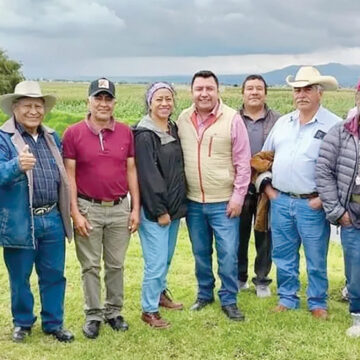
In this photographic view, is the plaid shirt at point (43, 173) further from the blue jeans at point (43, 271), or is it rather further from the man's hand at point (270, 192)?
the man's hand at point (270, 192)

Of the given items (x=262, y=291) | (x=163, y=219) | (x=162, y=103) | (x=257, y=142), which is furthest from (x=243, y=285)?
(x=162, y=103)

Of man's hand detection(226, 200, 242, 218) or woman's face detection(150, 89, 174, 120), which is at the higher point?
woman's face detection(150, 89, 174, 120)

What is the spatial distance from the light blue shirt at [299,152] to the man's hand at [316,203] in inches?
3.1

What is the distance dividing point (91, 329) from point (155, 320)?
1.85ft

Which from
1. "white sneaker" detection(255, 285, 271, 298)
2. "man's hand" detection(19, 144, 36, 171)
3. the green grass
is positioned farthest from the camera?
"white sneaker" detection(255, 285, 271, 298)

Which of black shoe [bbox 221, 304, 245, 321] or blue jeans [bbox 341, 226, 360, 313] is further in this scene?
black shoe [bbox 221, 304, 245, 321]

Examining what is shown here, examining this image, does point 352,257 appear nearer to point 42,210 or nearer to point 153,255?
point 153,255

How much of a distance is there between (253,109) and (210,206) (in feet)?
3.68

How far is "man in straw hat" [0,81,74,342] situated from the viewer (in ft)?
14.6

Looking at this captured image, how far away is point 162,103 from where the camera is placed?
16.0 ft

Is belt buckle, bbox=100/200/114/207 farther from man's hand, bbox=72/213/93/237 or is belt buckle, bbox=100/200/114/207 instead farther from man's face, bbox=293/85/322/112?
man's face, bbox=293/85/322/112

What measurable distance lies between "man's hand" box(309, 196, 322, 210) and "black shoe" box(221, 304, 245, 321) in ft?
3.83

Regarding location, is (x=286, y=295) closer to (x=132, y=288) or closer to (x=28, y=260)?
(x=132, y=288)

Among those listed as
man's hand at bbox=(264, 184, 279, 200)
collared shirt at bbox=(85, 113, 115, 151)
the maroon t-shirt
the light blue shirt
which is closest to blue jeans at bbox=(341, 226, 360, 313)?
the light blue shirt
